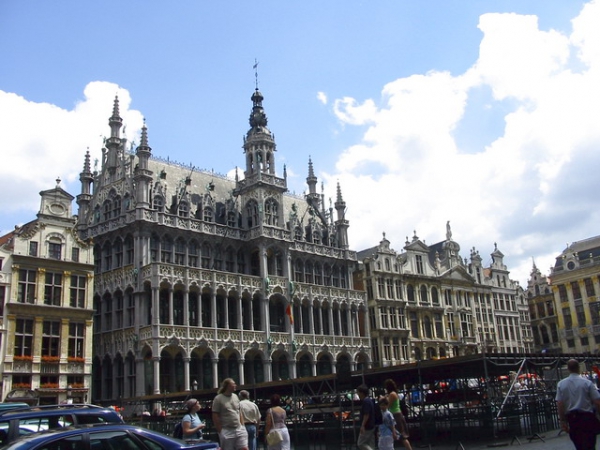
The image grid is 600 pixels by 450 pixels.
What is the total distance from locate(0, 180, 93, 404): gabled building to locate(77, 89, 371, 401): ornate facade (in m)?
4.20

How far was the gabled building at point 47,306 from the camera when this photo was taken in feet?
128

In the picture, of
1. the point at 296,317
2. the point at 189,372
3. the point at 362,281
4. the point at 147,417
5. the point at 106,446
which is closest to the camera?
the point at 106,446

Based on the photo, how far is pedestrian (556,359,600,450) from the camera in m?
11.9

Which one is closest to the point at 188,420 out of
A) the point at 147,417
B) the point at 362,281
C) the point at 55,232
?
the point at 147,417

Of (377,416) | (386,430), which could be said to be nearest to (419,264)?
(386,430)

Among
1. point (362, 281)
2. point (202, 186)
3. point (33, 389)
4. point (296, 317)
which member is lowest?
point (33, 389)

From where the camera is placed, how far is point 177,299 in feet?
159

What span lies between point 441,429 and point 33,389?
81.0 feet

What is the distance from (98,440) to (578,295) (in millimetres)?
75688

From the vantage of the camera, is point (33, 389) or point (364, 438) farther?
point (33, 389)

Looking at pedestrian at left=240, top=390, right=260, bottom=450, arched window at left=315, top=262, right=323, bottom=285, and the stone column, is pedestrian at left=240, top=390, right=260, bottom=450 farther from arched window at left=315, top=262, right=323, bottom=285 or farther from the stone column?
arched window at left=315, top=262, right=323, bottom=285

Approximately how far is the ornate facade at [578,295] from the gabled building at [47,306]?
57.2 metres

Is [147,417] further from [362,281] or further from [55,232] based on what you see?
[362,281]

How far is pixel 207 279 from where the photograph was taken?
4897 cm
